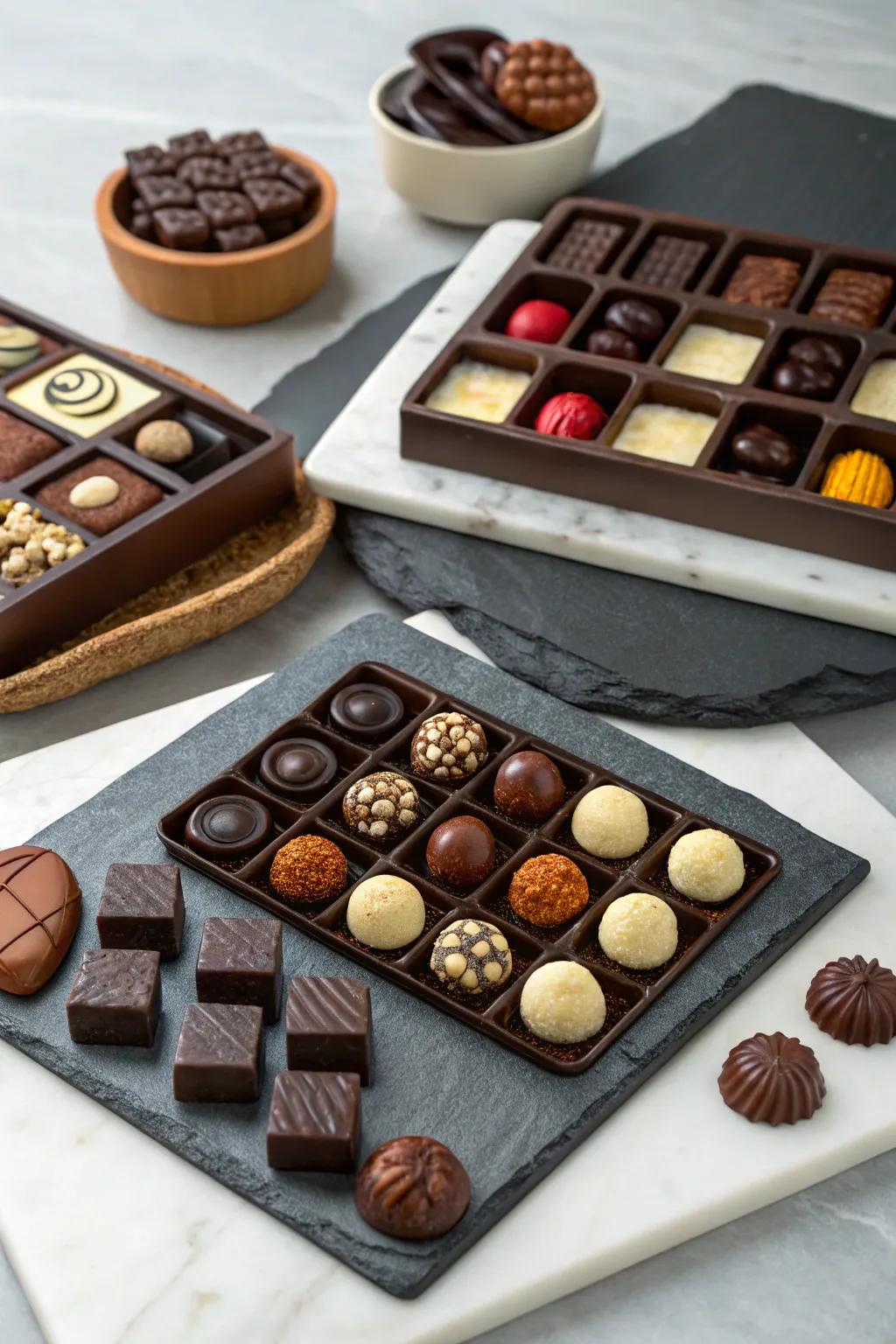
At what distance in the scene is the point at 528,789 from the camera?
8.73 feet

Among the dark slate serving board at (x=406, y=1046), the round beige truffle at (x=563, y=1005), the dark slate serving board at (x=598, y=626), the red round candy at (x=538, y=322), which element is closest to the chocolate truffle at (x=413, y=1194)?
the dark slate serving board at (x=406, y=1046)

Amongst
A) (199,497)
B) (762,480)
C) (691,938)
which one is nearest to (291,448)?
(199,497)

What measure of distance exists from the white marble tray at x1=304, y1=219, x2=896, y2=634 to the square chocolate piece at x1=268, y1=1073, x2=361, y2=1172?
1371 millimetres

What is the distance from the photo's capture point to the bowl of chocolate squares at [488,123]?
13.4 ft

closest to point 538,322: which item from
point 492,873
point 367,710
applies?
point 367,710

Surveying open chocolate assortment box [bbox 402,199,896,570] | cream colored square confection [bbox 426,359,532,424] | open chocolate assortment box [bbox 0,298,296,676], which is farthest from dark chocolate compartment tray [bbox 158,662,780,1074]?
cream colored square confection [bbox 426,359,532,424]

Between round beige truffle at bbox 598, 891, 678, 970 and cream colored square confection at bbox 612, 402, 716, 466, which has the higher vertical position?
cream colored square confection at bbox 612, 402, 716, 466

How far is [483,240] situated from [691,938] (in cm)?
217

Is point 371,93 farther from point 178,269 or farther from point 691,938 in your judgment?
point 691,938

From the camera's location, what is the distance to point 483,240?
13.1 ft

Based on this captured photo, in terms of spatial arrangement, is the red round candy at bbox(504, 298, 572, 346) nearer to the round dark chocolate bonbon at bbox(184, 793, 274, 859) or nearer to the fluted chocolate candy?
the round dark chocolate bonbon at bbox(184, 793, 274, 859)

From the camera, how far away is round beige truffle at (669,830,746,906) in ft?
8.29

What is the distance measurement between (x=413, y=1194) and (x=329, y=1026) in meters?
0.28

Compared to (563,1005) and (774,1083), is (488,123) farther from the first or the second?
(774,1083)
